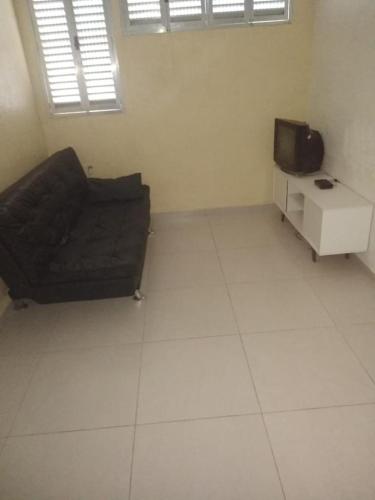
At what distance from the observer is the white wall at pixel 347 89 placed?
7.61ft

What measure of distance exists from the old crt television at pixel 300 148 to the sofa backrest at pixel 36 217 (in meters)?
1.98

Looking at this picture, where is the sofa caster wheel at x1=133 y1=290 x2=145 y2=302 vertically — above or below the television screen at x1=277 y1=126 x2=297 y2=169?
below

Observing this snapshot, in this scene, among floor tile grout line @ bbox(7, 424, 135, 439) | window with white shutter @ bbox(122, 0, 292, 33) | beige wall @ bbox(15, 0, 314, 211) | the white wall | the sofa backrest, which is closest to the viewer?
floor tile grout line @ bbox(7, 424, 135, 439)

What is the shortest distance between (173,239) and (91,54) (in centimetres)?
190

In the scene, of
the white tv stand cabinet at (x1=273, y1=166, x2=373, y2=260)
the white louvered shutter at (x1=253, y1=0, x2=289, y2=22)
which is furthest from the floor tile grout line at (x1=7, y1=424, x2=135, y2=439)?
the white louvered shutter at (x1=253, y1=0, x2=289, y2=22)

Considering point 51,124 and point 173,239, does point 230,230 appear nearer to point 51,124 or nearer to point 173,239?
point 173,239

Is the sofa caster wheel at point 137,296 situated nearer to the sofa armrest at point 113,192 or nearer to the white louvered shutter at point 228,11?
the sofa armrest at point 113,192

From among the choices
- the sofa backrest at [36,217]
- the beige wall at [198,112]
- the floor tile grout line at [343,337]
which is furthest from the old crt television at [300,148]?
the sofa backrest at [36,217]

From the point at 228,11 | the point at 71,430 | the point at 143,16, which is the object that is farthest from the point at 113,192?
the point at 71,430

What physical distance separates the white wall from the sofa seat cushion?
1.73 meters

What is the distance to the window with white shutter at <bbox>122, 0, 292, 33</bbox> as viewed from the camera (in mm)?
2982

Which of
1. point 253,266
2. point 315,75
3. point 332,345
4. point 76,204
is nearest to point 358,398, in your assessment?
point 332,345

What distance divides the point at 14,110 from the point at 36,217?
1200mm

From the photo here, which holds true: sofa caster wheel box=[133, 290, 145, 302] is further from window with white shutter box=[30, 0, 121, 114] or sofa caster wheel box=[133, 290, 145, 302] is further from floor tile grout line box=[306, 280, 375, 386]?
window with white shutter box=[30, 0, 121, 114]
